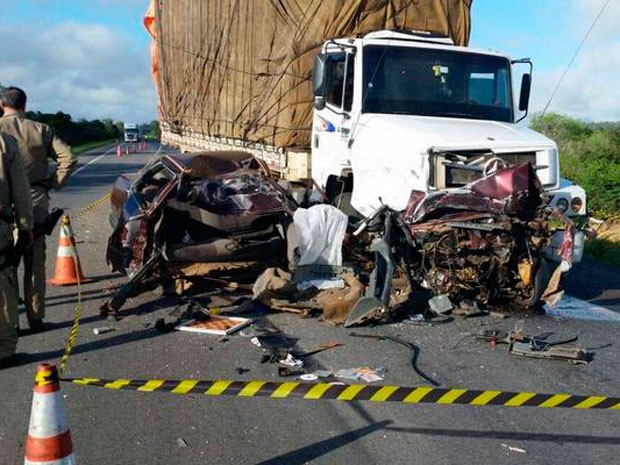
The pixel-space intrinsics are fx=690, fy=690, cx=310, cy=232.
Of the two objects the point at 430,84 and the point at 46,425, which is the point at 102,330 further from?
the point at 430,84

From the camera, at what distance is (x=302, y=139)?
9922 mm

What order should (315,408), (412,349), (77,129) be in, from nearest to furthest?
1. (315,408)
2. (412,349)
3. (77,129)

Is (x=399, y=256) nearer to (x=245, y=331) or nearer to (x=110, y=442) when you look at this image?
(x=245, y=331)

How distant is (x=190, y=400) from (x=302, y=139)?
232 inches

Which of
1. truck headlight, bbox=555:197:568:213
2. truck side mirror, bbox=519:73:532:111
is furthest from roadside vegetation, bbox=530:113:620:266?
truck headlight, bbox=555:197:568:213

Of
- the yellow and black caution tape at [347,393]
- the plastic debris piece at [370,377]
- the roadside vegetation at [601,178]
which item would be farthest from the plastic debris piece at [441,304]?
the roadside vegetation at [601,178]

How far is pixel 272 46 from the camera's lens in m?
9.97

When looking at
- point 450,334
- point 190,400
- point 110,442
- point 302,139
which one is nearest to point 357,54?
point 302,139

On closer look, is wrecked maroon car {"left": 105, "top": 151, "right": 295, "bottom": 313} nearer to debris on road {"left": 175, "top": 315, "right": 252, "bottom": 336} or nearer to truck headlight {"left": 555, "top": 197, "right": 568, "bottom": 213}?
debris on road {"left": 175, "top": 315, "right": 252, "bottom": 336}

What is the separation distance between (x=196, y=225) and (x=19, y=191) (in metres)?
2.48

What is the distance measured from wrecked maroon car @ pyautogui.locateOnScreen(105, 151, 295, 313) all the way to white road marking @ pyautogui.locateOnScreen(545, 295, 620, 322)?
9.84 feet

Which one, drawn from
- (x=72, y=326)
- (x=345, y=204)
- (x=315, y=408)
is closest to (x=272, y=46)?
(x=345, y=204)

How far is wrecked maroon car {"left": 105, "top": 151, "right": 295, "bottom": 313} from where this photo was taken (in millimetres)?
7133

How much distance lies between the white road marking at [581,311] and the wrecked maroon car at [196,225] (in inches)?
118
